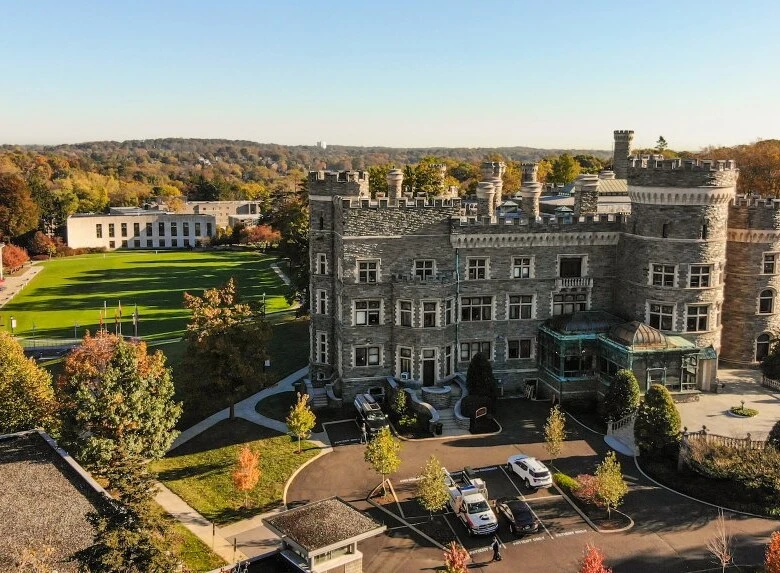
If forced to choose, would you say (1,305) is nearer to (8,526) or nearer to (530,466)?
(8,526)

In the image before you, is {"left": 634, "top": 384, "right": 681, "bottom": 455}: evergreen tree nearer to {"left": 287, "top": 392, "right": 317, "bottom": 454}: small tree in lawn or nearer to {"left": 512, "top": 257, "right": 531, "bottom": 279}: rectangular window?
{"left": 512, "top": 257, "right": 531, "bottom": 279}: rectangular window

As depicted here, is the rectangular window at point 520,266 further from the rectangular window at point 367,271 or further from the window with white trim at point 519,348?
the rectangular window at point 367,271

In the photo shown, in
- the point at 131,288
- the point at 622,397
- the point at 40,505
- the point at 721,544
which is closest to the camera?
the point at 40,505

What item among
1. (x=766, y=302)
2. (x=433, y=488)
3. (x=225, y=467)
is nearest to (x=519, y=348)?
(x=766, y=302)

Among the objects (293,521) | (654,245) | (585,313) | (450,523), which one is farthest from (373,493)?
(654,245)

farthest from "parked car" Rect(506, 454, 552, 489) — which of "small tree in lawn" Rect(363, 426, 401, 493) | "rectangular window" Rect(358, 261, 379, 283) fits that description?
"rectangular window" Rect(358, 261, 379, 283)

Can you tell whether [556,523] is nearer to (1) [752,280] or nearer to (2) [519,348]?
(2) [519,348]

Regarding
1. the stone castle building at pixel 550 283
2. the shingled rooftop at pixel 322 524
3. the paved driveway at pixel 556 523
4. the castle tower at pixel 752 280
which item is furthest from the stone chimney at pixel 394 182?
the shingled rooftop at pixel 322 524
